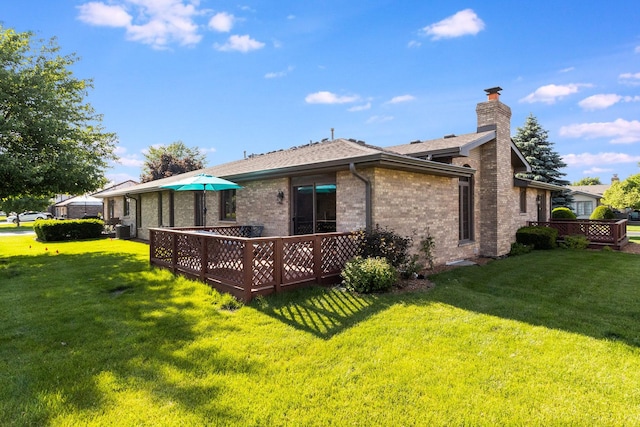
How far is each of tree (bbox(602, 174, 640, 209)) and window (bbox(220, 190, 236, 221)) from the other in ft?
111

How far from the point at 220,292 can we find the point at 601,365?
5980mm

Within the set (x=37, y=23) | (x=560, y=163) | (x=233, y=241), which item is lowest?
(x=233, y=241)

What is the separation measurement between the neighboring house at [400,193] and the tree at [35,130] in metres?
4.42

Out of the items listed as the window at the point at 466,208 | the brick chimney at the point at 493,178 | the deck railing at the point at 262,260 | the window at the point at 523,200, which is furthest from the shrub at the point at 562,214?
the deck railing at the point at 262,260

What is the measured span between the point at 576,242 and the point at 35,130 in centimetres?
2129

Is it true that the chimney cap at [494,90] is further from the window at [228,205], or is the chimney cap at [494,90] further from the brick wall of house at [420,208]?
the window at [228,205]

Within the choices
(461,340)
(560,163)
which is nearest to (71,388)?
(461,340)

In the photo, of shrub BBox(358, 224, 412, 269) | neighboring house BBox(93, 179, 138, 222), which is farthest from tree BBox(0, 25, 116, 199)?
shrub BBox(358, 224, 412, 269)

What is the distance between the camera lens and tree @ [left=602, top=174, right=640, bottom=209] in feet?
95.0

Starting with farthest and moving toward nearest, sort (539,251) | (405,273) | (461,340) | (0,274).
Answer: (539,251) < (0,274) < (405,273) < (461,340)

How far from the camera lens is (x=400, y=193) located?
8.63 m

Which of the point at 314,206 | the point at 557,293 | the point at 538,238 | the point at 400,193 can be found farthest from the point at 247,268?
the point at 538,238

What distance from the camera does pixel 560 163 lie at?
2523 centimetres

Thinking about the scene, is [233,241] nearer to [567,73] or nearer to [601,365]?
[601,365]
